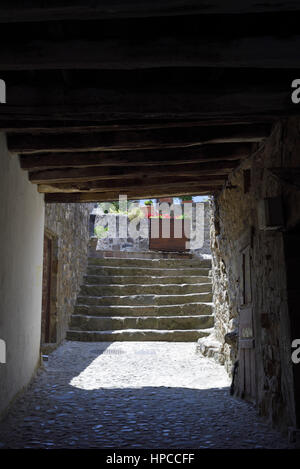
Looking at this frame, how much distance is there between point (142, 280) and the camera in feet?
36.1

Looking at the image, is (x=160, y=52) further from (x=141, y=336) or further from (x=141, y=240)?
(x=141, y=240)

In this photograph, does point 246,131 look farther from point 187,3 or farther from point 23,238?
point 23,238

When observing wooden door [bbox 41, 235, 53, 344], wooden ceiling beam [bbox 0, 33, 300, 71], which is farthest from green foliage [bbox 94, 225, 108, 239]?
wooden ceiling beam [bbox 0, 33, 300, 71]

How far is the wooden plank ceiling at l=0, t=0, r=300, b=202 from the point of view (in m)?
2.20

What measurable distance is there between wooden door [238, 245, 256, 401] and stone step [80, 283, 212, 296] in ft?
16.8

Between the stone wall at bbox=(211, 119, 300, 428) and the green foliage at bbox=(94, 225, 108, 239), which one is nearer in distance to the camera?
the stone wall at bbox=(211, 119, 300, 428)

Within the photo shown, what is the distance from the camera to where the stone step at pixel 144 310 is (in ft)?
31.1

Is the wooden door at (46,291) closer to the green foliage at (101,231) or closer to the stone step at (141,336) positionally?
the stone step at (141,336)

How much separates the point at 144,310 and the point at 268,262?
5833 mm

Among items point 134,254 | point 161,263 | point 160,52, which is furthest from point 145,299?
point 160,52

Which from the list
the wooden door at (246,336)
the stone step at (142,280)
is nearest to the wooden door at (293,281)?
the wooden door at (246,336)

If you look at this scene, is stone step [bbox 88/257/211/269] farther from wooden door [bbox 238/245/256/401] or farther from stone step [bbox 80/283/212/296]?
wooden door [bbox 238/245/256/401]

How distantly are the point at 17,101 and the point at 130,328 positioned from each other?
693cm
